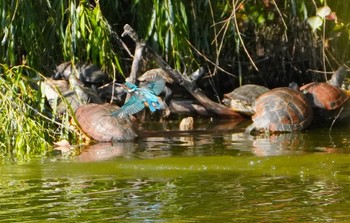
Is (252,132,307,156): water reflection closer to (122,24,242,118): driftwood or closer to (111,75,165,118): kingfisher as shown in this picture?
(111,75,165,118): kingfisher

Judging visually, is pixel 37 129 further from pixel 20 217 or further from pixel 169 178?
pixel 20 217

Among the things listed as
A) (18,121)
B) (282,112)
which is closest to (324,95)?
(282,112)

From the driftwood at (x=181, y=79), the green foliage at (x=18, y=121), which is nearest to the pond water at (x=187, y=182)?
the green foliage at (x=18, y=121)

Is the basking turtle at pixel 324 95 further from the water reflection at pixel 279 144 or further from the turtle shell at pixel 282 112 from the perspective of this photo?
the water reflection at pixel 279 144

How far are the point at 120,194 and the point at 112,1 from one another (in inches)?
220

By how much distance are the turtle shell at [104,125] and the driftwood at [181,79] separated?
106 cm

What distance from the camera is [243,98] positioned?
11.8 metres

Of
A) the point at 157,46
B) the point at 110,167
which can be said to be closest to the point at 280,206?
the point at 110,167

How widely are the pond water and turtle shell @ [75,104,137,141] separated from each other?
7.2 inches

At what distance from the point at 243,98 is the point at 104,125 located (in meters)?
2.24

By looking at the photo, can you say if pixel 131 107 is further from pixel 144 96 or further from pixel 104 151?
pixel 104 151

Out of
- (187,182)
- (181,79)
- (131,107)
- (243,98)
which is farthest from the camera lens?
(243,98)

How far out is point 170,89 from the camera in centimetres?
1213

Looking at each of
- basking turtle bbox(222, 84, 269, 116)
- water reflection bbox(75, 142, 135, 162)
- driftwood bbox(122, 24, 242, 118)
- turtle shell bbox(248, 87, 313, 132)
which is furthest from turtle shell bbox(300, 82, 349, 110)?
water reflection bbox(75, 142, 135, 162)
